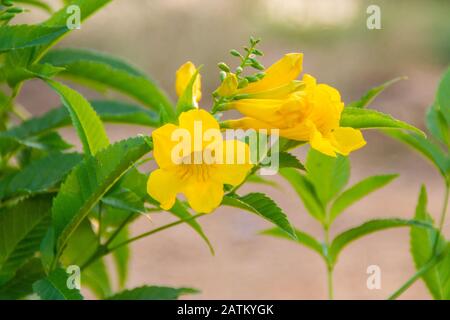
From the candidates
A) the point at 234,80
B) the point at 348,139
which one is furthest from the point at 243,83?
→ the point at 348,139

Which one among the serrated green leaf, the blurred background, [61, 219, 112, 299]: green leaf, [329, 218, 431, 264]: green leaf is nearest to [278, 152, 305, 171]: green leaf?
the serrated green leaf

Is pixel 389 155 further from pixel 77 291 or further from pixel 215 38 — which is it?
pixel 77 291

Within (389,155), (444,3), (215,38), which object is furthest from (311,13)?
(444,3)

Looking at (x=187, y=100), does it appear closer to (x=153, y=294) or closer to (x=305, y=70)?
(x=153, y=294)

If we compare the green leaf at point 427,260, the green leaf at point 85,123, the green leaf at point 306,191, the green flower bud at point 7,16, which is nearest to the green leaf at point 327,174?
the green leaf at point 306,191

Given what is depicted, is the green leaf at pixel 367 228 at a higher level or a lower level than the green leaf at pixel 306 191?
lower

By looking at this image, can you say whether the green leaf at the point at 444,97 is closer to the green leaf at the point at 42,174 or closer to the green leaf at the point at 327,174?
the green leaf at the point at 327,174
